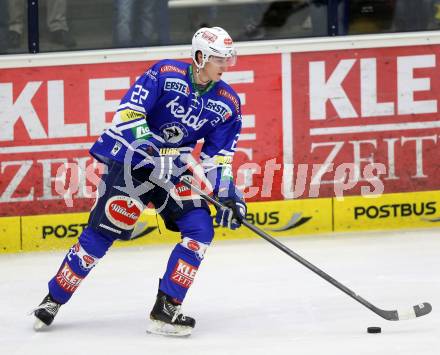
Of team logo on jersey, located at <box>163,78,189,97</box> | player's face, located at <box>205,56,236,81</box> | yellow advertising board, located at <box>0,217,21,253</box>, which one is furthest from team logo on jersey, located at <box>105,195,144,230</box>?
yellow advertising board, located at <box>0,217,21,253</box>

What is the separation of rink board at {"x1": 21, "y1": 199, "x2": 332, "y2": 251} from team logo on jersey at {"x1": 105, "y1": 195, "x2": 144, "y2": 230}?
Answer: 186 centimetres

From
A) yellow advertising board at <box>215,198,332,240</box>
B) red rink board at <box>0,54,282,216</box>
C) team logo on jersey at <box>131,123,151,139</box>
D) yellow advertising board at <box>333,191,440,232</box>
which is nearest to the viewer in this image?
team logo on jersey at <box>131,123,151,139</box>

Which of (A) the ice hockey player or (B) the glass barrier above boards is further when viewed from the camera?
(B) the glass barrier above boards

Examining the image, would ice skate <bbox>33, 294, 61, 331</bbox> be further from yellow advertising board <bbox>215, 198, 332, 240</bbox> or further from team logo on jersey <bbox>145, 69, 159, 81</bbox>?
yellow advertising board <bbox>215, 198, 332, 240</bbox>

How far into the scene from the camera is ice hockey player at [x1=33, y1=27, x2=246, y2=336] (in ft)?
20.2

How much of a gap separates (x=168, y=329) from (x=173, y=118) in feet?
3.18

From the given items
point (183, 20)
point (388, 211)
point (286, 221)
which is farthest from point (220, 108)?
point (388, 211)

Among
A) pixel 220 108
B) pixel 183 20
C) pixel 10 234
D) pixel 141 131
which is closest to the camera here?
pixel 141 131

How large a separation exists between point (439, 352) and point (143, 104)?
170 cm

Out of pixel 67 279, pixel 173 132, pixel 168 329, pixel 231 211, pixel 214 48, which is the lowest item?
pixel 168 329

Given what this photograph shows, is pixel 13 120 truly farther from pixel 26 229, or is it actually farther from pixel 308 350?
pixel 308 350

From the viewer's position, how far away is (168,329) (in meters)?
6.16

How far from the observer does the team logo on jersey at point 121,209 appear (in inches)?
244

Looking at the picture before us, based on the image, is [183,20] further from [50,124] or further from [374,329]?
[374,329]
